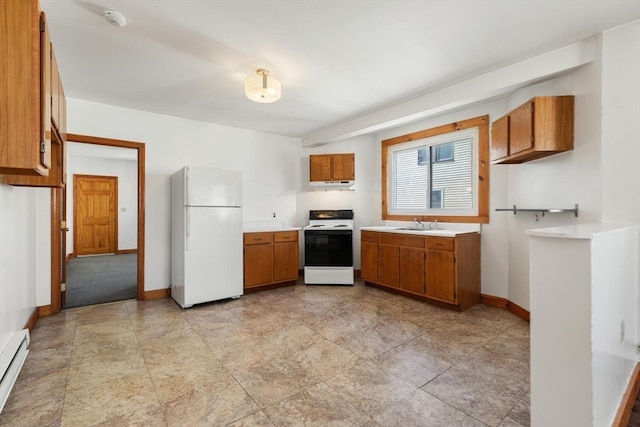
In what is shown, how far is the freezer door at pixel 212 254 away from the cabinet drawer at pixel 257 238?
23 centimetres

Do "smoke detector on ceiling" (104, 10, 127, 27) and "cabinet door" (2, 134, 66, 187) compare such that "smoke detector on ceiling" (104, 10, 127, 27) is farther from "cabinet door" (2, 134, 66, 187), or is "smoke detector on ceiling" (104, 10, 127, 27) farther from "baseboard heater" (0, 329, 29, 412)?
"baseboard heater" (0, 329, 29, 412)

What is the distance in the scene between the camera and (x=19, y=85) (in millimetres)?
1291

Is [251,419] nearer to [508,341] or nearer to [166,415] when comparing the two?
[166,415]

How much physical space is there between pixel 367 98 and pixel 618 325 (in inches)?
118

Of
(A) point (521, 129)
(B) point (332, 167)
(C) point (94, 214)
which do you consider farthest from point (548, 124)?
(C) point (94, 214)

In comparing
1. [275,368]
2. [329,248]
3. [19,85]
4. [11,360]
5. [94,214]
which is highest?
[19,85]

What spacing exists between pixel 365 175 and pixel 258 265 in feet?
7.85

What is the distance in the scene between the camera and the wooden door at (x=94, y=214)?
7.27 metres

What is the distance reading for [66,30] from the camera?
7.02ft

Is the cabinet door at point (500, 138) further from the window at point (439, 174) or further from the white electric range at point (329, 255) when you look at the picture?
the white electric range at point (329, 255)

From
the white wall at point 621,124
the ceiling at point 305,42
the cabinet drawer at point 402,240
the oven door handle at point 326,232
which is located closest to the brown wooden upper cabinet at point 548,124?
the white wall at point 621,124

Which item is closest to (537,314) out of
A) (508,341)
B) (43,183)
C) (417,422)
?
(417,422)

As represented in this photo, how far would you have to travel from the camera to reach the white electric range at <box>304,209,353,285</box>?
4449 millimetres

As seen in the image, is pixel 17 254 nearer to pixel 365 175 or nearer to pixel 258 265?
pixel 258 265
